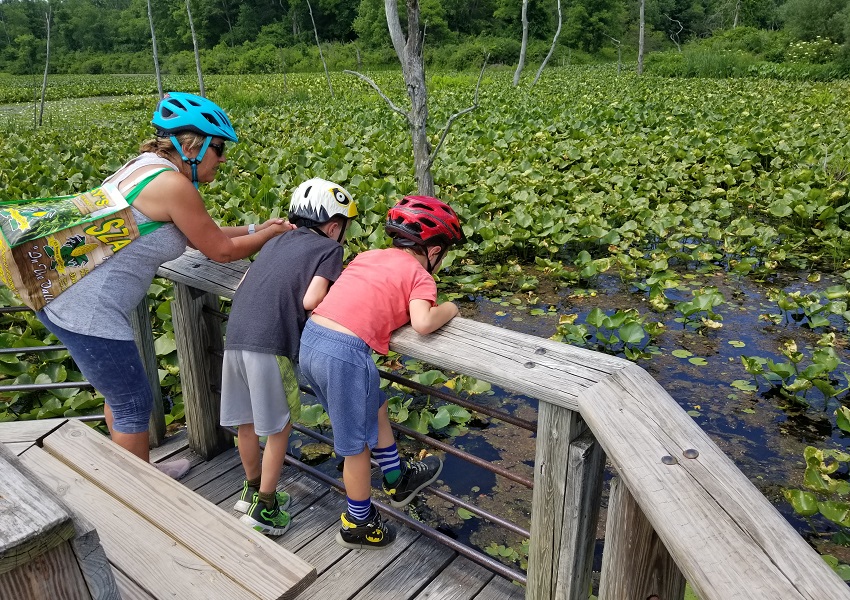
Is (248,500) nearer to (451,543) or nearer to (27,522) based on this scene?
(451,543)

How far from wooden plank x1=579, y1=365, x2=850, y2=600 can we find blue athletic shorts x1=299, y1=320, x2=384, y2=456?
0.65 meters

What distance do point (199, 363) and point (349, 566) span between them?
873 millimetres

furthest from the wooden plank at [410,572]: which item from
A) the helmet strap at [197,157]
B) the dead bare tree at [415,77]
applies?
the dead bare tree at [415,77]

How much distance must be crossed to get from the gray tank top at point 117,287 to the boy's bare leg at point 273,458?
0.49 m

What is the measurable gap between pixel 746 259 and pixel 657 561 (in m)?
4.14

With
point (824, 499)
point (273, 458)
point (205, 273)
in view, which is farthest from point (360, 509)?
point (824, 499)

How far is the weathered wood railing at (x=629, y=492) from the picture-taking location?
2.59 feet

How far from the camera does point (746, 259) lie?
189 inches

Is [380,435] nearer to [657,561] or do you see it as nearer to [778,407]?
[657,561]

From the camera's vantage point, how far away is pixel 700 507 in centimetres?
90

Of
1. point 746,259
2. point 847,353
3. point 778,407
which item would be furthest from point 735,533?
point 746,259

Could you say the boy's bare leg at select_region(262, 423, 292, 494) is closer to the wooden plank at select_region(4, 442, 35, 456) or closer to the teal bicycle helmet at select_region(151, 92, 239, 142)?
the wooden plank at select_region(4, 442, 35, 456)

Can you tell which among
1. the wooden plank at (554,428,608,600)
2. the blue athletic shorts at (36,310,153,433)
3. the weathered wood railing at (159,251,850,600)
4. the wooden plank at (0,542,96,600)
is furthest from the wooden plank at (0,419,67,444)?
the wooden plank at (554,428,608,600)

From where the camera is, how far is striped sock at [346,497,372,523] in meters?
1.88
